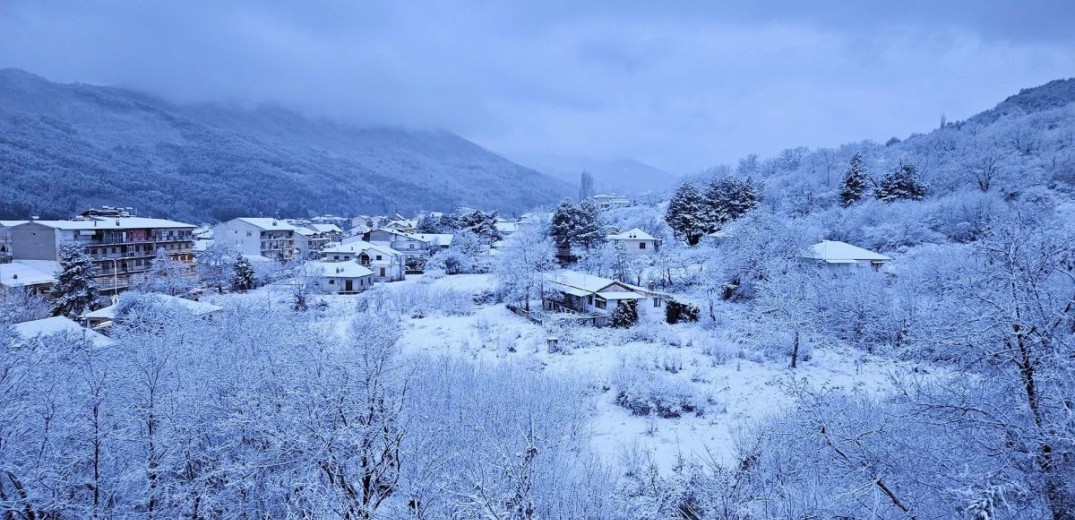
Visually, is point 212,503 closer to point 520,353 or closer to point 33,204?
point 520,353

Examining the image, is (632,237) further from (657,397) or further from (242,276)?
(242,276)

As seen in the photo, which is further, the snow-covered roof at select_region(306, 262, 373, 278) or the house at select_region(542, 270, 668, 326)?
the snow-covered roof at select_region(306, 262, 373, 278)

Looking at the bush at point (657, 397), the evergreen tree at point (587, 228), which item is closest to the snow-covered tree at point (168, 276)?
the evergreen tree at point (587, 228)

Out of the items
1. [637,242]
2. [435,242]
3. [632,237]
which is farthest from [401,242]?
[637,242]

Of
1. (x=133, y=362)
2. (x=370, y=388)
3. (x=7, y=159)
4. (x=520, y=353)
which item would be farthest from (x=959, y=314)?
(x=7, y=159)

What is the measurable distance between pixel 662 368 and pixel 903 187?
3743cm

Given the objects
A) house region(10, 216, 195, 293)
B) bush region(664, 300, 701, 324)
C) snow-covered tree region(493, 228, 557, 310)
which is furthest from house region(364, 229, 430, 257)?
bush region(664, 300, 701, 324)

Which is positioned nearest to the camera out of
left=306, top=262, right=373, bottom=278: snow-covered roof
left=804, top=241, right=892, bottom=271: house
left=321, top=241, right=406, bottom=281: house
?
left=804, top=241, right=892, bottom=271: house

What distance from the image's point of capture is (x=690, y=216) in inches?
1857

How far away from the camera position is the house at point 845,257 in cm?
3059

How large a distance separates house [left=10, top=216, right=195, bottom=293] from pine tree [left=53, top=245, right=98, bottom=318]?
6.90 meters

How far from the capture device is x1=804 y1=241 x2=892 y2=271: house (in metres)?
30.6

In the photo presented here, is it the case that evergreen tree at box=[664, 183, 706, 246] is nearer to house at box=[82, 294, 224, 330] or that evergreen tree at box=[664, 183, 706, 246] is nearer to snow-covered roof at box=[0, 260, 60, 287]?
house at box=[82, 294, 224, 330]

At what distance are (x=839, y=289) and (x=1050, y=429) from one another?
22.6 meters
